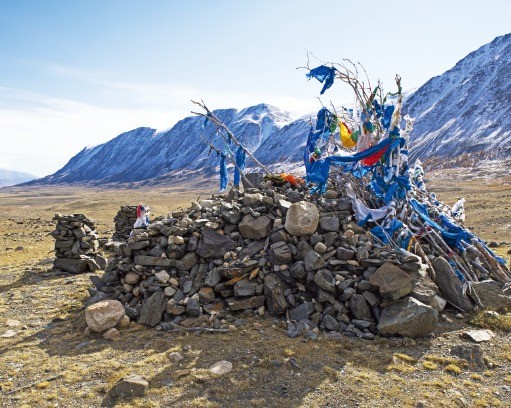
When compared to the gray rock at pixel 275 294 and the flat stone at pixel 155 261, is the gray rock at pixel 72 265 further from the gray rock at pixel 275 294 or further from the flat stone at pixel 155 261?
the gray rock at pixel 275 294

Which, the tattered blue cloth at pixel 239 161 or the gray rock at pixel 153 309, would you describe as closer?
the gray rock at pixel 153 309

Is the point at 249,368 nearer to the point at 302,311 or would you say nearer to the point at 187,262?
the point at 302,311

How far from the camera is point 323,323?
9742mm

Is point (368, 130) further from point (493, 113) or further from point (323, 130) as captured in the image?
point (493, 113)

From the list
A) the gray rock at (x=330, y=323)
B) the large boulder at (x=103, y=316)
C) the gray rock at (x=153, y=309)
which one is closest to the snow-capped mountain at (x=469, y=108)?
the gray rock at (x=330, y=323)

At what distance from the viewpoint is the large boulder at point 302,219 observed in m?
11.2

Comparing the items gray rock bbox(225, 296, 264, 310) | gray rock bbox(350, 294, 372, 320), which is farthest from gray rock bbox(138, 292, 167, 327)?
gray rock bbox(350, 294, 372, 320)

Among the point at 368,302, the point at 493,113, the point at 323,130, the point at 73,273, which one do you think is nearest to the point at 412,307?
the point at 368,302

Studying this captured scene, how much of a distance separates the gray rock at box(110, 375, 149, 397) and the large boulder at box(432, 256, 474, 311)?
821 cm

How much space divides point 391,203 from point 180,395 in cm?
855

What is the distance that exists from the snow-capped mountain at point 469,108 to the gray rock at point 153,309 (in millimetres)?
119072

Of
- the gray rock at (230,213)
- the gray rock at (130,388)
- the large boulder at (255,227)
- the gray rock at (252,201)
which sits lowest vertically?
the gray rock at (130,388)

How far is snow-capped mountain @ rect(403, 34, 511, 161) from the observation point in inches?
4884

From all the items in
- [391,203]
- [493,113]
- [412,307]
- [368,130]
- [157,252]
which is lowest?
[412,307]
